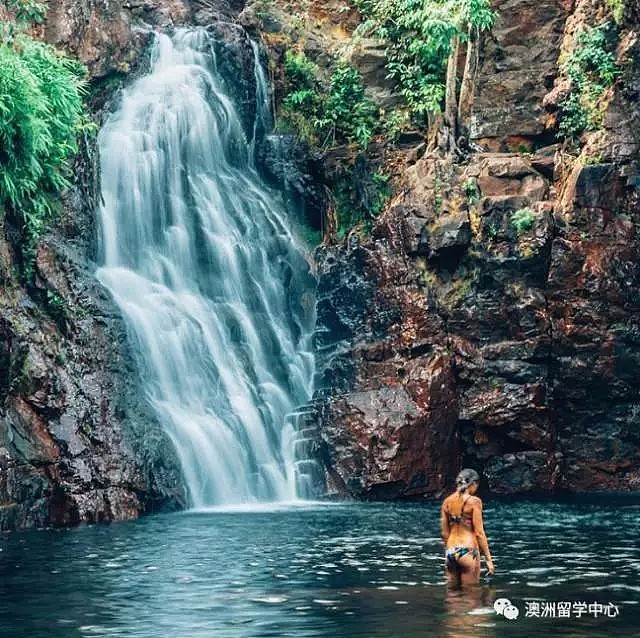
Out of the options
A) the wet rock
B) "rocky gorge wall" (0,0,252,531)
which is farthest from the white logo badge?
the wet rock

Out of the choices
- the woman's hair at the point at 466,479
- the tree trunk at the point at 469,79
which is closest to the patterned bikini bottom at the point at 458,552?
the woman's hair at the point at 466,479

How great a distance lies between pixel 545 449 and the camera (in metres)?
32.8

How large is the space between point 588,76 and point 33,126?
17990 mm

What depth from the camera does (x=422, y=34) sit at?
38.8 meters

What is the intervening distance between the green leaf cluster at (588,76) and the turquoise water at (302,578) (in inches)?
577

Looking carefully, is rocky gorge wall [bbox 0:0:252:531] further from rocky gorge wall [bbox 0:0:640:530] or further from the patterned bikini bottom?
the patterned bikini bottom

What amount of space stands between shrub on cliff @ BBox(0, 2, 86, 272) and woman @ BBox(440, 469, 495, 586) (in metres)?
14.9

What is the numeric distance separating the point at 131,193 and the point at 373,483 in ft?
36.6

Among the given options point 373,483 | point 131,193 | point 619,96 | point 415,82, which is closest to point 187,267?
point 131,193

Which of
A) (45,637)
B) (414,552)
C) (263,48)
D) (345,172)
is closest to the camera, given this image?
(45,637)

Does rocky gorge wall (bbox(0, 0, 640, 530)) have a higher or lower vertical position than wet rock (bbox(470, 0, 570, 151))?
lower

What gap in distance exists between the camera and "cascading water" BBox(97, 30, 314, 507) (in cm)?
2964

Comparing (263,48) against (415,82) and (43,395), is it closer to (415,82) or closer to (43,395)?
(415,82)

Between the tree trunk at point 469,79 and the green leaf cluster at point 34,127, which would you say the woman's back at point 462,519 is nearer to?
the green leaf cluster at point 34,127
